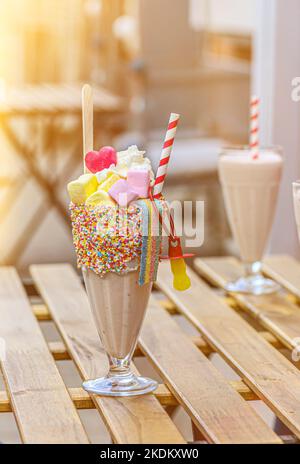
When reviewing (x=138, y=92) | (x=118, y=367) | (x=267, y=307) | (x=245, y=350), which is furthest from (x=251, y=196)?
(x=138, y=92)

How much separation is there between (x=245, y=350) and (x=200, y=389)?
193 mm

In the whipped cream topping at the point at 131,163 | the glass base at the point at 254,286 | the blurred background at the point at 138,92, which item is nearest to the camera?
the whipped cream topping at the point at 131,163

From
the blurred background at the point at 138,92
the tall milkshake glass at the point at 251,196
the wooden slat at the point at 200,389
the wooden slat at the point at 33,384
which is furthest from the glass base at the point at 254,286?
the blurred background at the point at 138,92

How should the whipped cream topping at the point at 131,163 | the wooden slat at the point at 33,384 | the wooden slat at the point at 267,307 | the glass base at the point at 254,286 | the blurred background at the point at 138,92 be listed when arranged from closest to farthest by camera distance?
1. the wooden slat at the point at 33,384
2. the whipped cream topping at the point at 131,163
3. the wooden slat at the point at 267,307
4. the glass base at the point at 254,286
5. the blurred background at the point at 138,92

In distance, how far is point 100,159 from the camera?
1.20 metres

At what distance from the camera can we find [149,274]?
118cm

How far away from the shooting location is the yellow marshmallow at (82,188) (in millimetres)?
1167

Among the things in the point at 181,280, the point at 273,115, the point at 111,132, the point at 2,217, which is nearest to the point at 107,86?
the point at 111,132

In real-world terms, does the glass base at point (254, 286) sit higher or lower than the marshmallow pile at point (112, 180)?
lower

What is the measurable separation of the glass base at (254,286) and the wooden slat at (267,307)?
2cm

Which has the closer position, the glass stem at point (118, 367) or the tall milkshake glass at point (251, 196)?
the glass stem at point (118, 367)

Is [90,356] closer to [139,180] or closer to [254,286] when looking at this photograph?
[139,180]

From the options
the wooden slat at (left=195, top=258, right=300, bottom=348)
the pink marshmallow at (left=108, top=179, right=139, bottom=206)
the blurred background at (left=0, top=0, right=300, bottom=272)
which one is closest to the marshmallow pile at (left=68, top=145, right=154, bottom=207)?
the pink marshmallow at (left=108, top=179, right=139, bottom=206)

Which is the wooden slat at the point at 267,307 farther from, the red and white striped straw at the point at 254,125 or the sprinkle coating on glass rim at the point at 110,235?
the sprinkle coating on glass rim at the point at 110,235
